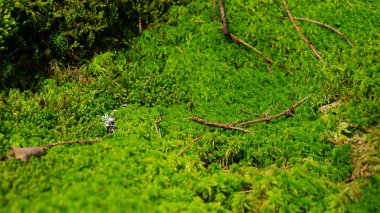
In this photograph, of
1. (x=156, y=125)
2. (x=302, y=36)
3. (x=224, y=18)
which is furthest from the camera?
(x=224, y=18)

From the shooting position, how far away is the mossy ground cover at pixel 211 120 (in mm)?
2648

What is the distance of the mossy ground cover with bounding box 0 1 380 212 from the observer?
265 centimetres

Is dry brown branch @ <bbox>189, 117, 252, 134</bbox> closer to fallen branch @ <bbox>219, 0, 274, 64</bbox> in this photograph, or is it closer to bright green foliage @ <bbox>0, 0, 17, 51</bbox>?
fallen branch @ <bbox>219, 0, 274, 64</bbox>

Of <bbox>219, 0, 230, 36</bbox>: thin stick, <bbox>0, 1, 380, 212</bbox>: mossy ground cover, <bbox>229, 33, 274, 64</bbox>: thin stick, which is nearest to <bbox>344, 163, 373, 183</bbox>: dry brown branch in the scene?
<bbox>0, 1, 380, 212</bbox>: mossy ground cover

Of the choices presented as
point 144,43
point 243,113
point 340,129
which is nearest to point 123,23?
point 144,43

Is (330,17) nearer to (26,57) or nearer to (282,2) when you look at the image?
(282,2)

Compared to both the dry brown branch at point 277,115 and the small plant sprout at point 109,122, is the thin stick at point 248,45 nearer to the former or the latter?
the dry brown branch at point 277,115

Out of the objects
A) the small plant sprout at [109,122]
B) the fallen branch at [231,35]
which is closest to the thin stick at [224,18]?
the fallen branch at [231,35]

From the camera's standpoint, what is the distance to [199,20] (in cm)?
475

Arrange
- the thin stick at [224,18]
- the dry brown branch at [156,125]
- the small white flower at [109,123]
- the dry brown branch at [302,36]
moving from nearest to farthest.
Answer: the dry brown branch at [156,125]
the small white flower at [109,123]
the dry brown branch at [302,36]
the thin stick at [224,18]

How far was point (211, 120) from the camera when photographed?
147 inches

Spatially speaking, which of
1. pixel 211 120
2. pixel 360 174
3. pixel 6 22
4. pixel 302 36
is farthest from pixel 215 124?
pixel 6 22

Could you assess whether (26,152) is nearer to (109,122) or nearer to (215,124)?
(109,122)

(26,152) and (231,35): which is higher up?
(231,35)
